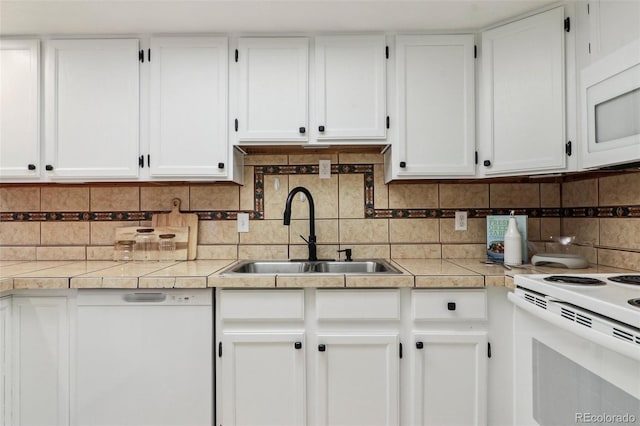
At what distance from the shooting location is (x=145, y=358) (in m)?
1.40

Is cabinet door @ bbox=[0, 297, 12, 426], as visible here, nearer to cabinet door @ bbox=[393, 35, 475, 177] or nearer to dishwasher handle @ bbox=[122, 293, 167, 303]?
dishwasher handle @ bbox=[122, 293, 167, 303]

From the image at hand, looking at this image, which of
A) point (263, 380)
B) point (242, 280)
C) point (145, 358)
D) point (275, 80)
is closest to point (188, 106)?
point (275, 80)

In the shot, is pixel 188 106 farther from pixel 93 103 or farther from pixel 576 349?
pixel 576 349

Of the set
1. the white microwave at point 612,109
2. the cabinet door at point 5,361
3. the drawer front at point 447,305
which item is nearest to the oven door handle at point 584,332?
the drawer front at point 447,305

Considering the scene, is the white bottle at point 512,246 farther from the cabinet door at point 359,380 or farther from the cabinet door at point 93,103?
the cabinet door at point 93,103

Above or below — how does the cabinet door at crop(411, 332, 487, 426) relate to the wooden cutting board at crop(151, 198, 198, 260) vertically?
below

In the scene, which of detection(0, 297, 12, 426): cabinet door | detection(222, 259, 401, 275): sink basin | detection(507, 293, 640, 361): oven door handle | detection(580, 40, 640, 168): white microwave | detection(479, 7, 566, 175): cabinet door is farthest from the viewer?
detection(222, 259, 401, 275): sink basin

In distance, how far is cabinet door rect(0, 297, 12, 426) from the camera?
54.7 inches

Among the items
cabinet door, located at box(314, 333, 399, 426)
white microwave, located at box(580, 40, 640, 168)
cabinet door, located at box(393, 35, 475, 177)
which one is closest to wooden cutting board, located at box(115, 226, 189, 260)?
cabinet door, located at box(314, 333, 399, 426)

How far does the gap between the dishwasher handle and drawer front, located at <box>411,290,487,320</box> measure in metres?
1.11

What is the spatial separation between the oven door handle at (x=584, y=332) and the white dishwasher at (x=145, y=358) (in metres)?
1.28

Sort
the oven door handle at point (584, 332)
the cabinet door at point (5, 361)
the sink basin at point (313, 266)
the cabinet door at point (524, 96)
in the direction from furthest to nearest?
the sink basin at point (313, 266) → the cabinet door at point (524, 96) → the cabinet door at point (5, 361) → the oven door handle at point (584, 332)

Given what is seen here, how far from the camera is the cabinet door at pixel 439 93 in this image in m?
1.69

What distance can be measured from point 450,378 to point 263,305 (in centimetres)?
87
